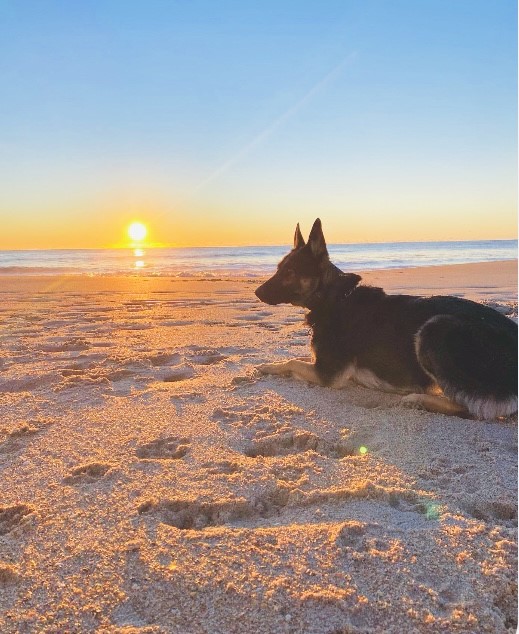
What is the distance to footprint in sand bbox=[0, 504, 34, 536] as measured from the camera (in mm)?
2230

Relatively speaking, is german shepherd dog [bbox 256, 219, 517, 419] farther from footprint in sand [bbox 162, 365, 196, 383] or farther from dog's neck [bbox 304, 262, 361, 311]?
footprint in sand [bbox 162, 365, 196, 383]

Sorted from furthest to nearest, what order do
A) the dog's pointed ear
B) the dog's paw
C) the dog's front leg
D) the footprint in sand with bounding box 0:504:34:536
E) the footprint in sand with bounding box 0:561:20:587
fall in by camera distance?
the dog's pointed ear < the dog's paw < the dog's front leg < the footprint in sand with bounding box 0:504:34:536 < the footprint in sand with bounding box 0:561:20:587

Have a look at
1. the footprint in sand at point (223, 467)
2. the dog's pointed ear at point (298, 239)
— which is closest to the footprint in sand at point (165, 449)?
the footprint in sand at point (223, 467)

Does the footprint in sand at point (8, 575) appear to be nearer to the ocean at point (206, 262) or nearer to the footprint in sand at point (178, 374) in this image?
the footprint in sand at point (178, 374)

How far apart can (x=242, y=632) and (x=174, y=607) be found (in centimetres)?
27

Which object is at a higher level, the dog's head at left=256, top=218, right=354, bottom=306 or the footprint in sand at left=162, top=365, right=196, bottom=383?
the dog's head at left=256, top=218, right=354, bottom=306

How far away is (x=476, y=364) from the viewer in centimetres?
349

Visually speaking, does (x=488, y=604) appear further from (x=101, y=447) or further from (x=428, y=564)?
(x=101, y=447)

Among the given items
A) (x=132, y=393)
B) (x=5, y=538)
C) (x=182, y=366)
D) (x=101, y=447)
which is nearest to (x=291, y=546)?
(x=5, y=538)

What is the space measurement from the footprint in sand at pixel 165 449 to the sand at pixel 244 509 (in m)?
0.01

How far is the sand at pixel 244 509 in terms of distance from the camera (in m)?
1.73

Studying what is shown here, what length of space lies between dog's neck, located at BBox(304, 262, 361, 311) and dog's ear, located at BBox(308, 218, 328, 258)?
169 mm

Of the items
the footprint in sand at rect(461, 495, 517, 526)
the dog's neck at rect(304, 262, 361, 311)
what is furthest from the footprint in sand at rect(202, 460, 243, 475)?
the dog's neck at rect(304, 262, 361, 311)

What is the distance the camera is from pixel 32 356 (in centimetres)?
534
